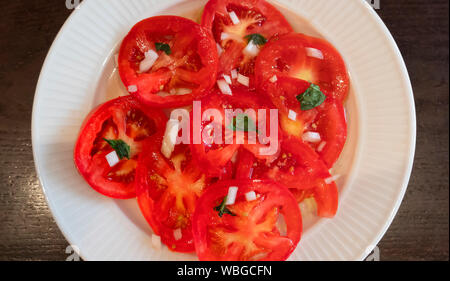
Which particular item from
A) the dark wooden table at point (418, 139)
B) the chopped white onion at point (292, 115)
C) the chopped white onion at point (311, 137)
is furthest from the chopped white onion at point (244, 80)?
the dark wooden table at point (418, 139)

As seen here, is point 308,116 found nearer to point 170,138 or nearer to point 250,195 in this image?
point 250,195

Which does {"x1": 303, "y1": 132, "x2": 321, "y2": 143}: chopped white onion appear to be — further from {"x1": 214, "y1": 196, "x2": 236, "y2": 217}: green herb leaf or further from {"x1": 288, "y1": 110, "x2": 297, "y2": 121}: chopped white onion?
{"x1": 214, "y1": 196, "x2": 236, "y2": 217}: green herb leaf

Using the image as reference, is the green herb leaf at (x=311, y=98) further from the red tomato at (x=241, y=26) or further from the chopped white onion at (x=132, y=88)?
the chopped white onion at (x=132, y=88)

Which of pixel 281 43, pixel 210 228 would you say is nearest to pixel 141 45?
pixel 281 43

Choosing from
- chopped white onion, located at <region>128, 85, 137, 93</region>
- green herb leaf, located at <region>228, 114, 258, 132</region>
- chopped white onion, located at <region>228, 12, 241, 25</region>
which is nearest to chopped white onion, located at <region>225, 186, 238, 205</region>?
green herb leaf, located at <region>228, 114, 258, 132</region>
